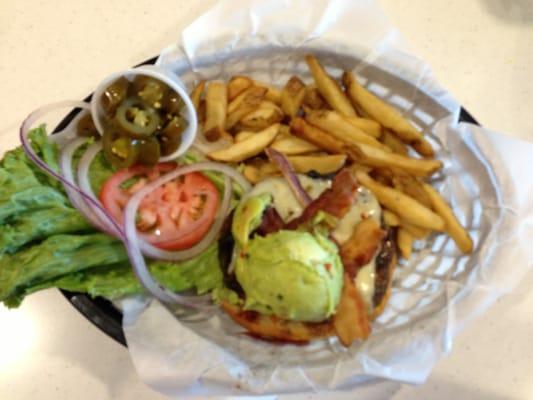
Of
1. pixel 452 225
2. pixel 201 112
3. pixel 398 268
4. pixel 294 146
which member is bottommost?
pixel 398 268

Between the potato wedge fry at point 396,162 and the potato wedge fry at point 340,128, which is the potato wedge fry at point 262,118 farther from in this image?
the potato wedge fry at point 396,162

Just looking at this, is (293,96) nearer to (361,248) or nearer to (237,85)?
(237,85)

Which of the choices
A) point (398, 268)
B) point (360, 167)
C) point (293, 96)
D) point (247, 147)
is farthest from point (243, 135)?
point (398, 268)

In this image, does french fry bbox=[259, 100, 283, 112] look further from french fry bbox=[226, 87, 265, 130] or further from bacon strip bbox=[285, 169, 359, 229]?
bacon strip bbox=[285, 169, 359, 229]

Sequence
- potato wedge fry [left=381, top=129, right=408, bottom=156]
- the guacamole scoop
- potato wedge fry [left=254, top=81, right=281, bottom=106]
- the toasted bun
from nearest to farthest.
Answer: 1. the guacamole scoop
2. the toasted bun
3. potato wedge fry [left=381, top=129, right=408, bottom=156]
4. potato wedge fry [left=254, top=81, right=281, bottom=106]

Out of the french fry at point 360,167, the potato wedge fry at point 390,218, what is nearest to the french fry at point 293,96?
the french fry at point 360,167

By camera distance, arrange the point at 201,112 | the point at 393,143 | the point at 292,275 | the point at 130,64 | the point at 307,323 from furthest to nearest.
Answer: the point at 130,64 < the point at 201,112 < the point at 393,143 < the point at 307,323 < the point at 292,275

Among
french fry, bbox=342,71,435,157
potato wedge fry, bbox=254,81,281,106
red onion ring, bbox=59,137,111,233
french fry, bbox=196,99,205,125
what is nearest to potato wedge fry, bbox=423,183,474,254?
french fry, bbox=342,71,435,157
